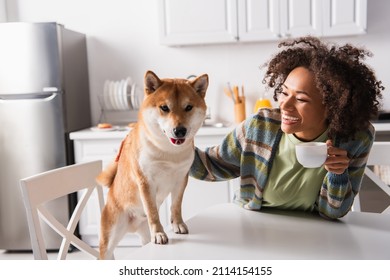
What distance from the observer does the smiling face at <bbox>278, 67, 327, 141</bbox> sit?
31.9 inches

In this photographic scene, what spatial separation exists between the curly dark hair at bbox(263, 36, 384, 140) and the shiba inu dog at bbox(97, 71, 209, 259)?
23 cm

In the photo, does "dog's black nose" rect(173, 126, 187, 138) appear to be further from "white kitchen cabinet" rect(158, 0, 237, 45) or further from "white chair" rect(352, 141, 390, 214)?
"white kitchen cabinet" rect(158, 0, 237, 45)

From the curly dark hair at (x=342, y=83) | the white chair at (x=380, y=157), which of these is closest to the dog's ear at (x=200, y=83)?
the curly dark hair at (x=342, y=83)

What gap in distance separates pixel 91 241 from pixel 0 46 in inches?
41.7

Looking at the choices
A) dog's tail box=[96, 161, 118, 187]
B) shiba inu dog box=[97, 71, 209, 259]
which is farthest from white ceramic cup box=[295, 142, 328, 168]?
dog's tail box=[96, 161, 118, 187]

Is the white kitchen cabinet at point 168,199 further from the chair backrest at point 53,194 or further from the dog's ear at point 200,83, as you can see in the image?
the dog's ear at point 200,83

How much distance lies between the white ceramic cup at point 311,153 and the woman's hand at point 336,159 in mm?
67

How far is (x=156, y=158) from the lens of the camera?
0.75 meters

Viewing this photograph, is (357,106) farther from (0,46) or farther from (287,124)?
(0,46)

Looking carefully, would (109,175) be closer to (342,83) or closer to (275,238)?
(275,238)

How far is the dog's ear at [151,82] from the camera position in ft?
2.35

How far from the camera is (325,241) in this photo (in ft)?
2.44
